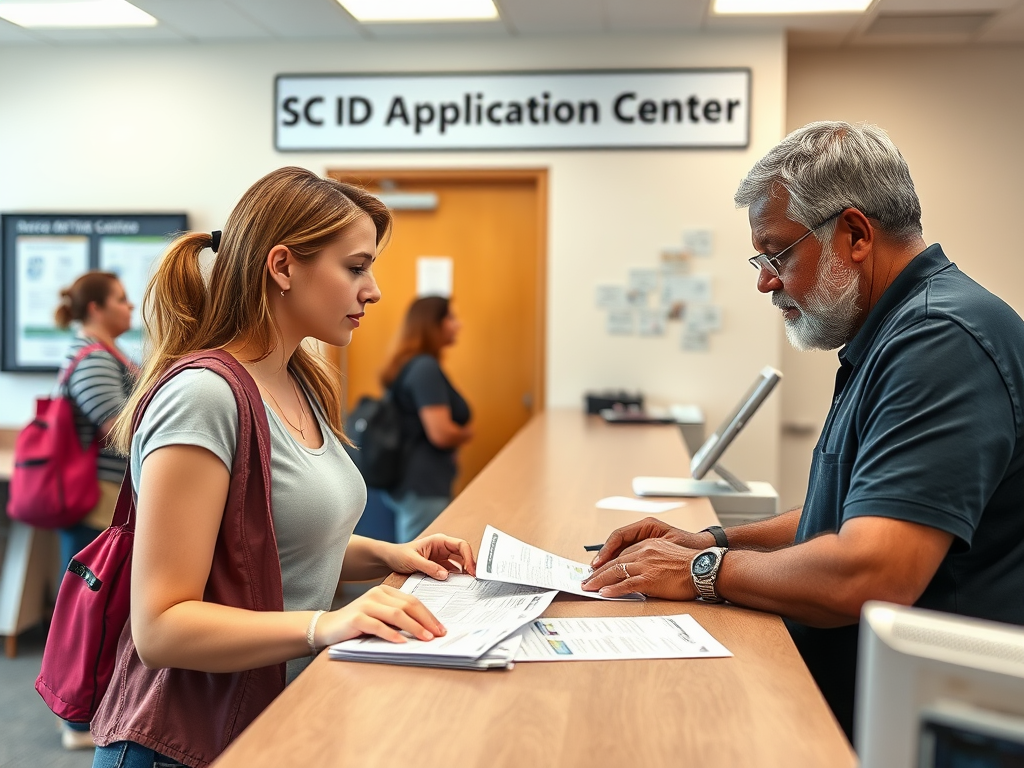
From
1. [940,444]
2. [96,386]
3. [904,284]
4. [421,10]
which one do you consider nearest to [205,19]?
[421,10]

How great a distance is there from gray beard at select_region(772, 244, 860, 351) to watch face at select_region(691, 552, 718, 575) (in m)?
0.44

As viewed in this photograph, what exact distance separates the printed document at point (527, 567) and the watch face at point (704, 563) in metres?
0.10

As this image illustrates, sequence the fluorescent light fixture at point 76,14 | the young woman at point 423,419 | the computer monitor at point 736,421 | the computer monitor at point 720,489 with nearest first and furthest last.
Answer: the computer monitor at point 736,421, the computer monitor at point 720,489, the young woman at point 423,419, the fluorescent light fixture at point 76,14

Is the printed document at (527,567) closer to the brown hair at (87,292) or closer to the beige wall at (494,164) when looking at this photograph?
the brown hair at (87,292)

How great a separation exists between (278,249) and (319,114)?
11.5 ft

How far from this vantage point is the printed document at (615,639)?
118 cm

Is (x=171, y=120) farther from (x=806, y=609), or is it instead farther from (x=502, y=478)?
(x=806, y=609)

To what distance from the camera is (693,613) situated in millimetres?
1371

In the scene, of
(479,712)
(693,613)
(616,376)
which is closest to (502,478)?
(693,613)

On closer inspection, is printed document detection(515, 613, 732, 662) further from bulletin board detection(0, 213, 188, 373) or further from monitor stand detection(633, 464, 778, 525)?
bulletin board detection(0, 213, 188, 373)

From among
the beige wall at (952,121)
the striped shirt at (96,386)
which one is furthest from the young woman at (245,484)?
the beige wall at (952,121)

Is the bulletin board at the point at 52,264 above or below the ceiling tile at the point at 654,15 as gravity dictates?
below

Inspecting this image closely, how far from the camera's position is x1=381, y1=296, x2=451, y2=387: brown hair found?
3945 millimetres

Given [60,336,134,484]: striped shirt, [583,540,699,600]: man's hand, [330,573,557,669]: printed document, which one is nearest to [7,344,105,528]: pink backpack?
[60,336,134,484]: striped shirt
